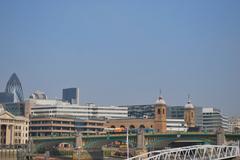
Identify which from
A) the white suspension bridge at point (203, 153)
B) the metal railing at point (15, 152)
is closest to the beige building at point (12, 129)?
the metal railing at point (15, 152)

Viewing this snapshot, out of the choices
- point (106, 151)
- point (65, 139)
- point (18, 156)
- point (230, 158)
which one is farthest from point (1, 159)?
A: point (230, 158)

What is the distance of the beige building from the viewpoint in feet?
586

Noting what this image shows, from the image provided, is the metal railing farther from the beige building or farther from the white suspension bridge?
the white suspension bridge

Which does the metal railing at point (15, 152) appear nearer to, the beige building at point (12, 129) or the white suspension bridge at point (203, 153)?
the beige building at point (12, 129)

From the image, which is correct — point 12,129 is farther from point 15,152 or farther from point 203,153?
point 203,153

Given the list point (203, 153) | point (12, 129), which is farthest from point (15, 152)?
point (203, 153)

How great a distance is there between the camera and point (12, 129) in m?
182

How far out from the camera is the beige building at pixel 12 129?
178500 millimetres

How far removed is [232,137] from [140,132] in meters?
24.2

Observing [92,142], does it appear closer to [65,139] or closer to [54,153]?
[65,139]

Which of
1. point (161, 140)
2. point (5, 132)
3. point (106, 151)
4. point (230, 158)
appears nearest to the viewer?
point (230, 158)

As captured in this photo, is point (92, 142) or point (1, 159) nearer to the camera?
point (1, 159)

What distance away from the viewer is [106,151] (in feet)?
554

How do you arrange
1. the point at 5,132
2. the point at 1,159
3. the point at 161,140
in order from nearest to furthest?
1. the point at 1,159
2. the point at 161,140
3. the point at 5,132
